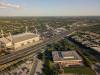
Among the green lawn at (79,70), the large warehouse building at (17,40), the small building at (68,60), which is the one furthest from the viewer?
the large warehouse building at (17,40)

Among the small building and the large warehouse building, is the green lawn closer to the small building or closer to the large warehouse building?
the small building

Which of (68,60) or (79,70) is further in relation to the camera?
(68,60)

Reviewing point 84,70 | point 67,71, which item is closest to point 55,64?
point 67,71

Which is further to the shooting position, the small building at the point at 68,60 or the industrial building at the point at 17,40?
the industrial building at the point at 17,40

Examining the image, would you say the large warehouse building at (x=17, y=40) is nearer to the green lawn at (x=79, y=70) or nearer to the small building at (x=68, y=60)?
the small building at (x=68, y=60)

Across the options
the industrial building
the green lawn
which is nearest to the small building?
the green lawn

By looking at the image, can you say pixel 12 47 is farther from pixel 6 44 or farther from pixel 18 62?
pixel 18 62

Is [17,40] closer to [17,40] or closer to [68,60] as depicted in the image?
[17,40]

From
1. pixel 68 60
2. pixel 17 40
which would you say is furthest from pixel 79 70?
pixel 17 40

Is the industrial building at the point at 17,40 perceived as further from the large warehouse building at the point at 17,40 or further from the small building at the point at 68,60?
the small building at the point at 68,60

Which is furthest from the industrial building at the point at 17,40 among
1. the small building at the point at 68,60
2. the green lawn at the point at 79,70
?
the green lawn at the point at 79,70

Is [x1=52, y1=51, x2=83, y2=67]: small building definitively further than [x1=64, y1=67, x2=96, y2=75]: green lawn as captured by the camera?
Yes

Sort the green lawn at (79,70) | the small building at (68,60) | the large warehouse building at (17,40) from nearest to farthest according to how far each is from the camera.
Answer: the green lawn at (79,70), the small building at (68,60), the large warehouse building at (17,40)
